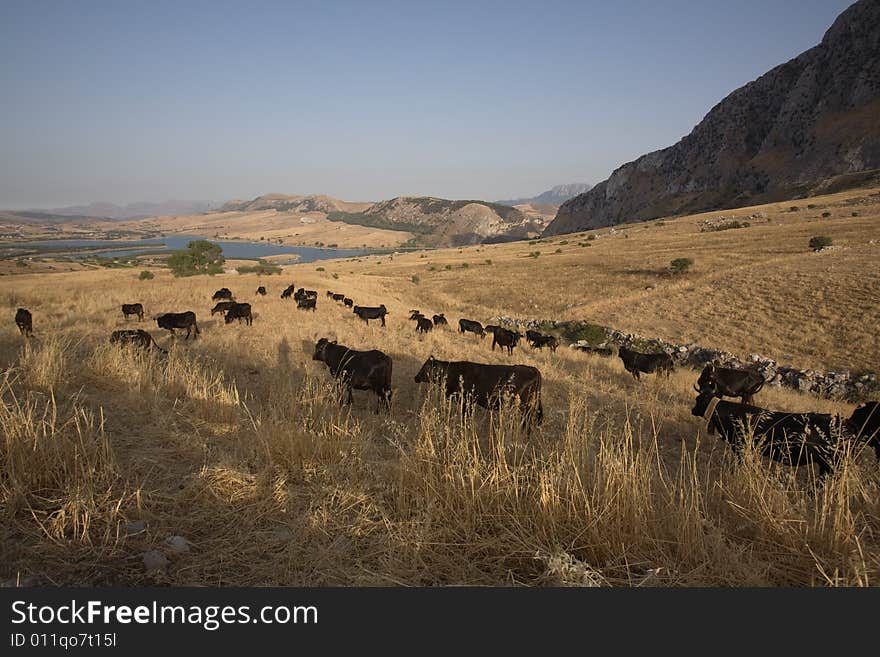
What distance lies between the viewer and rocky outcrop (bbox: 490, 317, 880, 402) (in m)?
14.8

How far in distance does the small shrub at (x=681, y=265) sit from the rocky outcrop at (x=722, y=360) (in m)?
14.5

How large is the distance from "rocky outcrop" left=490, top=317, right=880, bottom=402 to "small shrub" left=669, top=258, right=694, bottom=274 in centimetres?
1453

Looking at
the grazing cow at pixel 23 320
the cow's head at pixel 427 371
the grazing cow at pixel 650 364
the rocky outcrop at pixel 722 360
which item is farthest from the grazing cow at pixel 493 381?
the grazing cow at pixel 23 320

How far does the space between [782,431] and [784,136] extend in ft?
482

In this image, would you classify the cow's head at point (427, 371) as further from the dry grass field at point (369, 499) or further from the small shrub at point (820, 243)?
the small shrub at point (820, 243)

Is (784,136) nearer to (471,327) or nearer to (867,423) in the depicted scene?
(471,327)

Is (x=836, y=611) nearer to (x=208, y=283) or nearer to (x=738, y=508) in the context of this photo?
(x=738, y=508)

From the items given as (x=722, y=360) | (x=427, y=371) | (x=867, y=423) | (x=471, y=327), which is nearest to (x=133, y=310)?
(x=471, y=327)

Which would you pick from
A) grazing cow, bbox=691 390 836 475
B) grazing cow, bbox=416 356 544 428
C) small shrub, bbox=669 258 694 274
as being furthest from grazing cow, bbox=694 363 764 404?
small shrub, bbox=669 258 694 274

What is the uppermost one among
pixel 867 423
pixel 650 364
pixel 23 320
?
pixel 23 320

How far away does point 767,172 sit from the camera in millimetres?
108938

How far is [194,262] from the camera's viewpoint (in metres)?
47.3

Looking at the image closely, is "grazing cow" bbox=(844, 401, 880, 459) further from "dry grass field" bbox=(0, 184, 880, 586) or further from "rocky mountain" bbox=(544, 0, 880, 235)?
"rocky mountain" bbox=(544, 0, 880, 235)

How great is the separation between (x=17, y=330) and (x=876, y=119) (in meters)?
144
